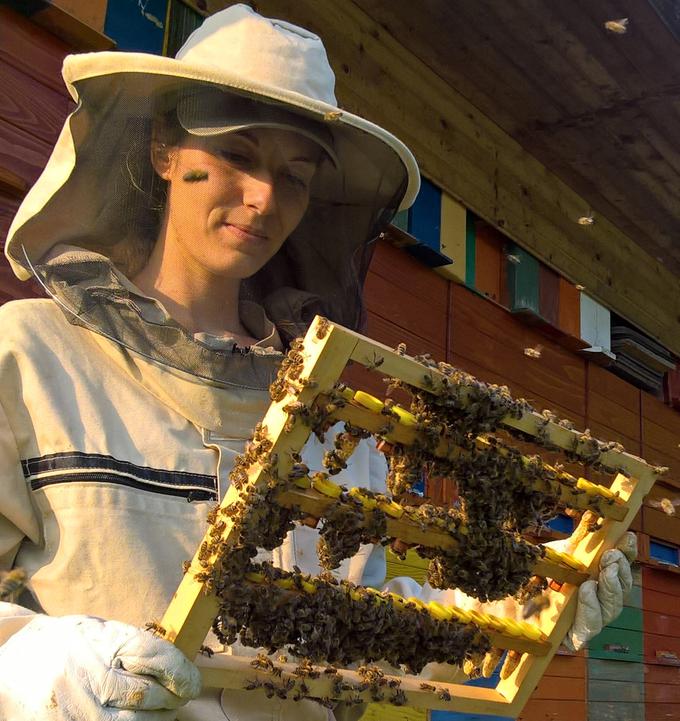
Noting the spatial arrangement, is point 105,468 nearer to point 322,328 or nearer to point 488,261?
point 322,328

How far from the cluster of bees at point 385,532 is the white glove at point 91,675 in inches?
4.7

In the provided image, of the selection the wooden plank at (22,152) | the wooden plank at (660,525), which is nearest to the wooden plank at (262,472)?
the wooden plank at (22,152)

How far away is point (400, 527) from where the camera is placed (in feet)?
4.99

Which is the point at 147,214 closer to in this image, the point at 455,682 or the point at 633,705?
the point at 455,682

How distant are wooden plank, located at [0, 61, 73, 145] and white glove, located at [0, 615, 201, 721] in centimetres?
176

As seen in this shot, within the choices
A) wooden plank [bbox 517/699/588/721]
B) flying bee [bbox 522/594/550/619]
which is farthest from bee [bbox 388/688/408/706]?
wooden plank [bbox 517/699/588/721]

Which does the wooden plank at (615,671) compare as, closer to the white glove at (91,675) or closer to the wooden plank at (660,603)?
the wooden plank at (660,603)

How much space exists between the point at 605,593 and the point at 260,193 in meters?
0.99

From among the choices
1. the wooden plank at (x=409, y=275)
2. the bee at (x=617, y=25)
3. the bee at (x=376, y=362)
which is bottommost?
the wooden plank at (x=409, y=275)

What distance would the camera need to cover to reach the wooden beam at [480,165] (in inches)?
155

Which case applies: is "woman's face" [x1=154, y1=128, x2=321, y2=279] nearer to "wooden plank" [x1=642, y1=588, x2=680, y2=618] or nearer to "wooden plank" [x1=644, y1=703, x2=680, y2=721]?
"wooden plank" [x1=642, y1=588, x2=680, y2=618]

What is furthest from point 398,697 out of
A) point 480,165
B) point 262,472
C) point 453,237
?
point 480,165

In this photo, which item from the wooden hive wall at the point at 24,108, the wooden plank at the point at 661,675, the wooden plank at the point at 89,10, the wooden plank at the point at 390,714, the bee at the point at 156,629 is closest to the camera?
the bee at the point at 156,629

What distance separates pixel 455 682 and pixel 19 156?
1761mm
